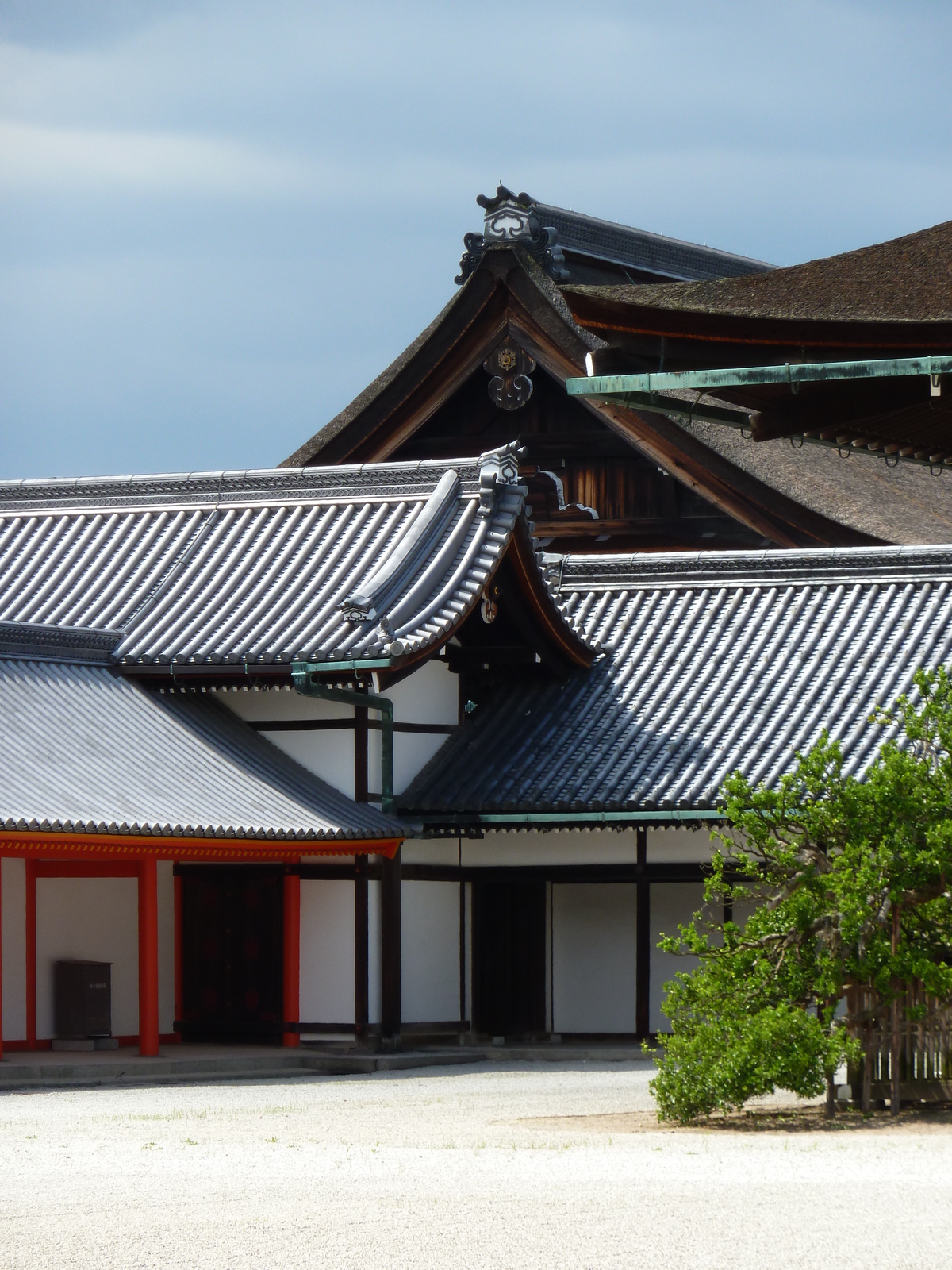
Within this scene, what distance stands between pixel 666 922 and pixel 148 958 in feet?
15.8

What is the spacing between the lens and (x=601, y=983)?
18281 millimetres

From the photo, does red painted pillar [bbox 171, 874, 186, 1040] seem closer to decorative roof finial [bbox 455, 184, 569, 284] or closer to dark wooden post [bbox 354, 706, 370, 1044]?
dark wooden post [bbox 354, 706, 370, 1044]

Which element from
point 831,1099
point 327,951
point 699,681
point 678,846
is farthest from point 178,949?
point 831,1099

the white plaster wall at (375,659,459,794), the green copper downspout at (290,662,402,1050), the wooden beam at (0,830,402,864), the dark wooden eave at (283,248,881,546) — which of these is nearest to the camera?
the wooden beam at (0,830,402,864)

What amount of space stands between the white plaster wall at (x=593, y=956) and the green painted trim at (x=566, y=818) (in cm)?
128

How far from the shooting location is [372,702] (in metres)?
17.4

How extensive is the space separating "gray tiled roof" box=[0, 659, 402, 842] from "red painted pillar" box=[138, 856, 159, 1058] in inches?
27.8

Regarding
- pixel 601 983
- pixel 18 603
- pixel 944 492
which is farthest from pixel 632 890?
pixel 944 492

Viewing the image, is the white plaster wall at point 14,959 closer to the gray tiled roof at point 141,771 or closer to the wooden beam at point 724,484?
the gray tiled roof at point 141,771

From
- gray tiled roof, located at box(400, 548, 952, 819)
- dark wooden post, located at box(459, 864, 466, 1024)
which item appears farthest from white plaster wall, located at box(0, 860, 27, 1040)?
dark wooden post, located at box(459, 864, 466, 1024)

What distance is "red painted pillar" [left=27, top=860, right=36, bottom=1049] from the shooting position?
16.2m

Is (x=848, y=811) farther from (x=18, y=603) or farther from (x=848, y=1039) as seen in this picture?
(x=18, y=603)

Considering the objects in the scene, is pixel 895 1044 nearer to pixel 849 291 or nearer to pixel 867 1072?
pixel 867 1072

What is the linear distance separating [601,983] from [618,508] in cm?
679
